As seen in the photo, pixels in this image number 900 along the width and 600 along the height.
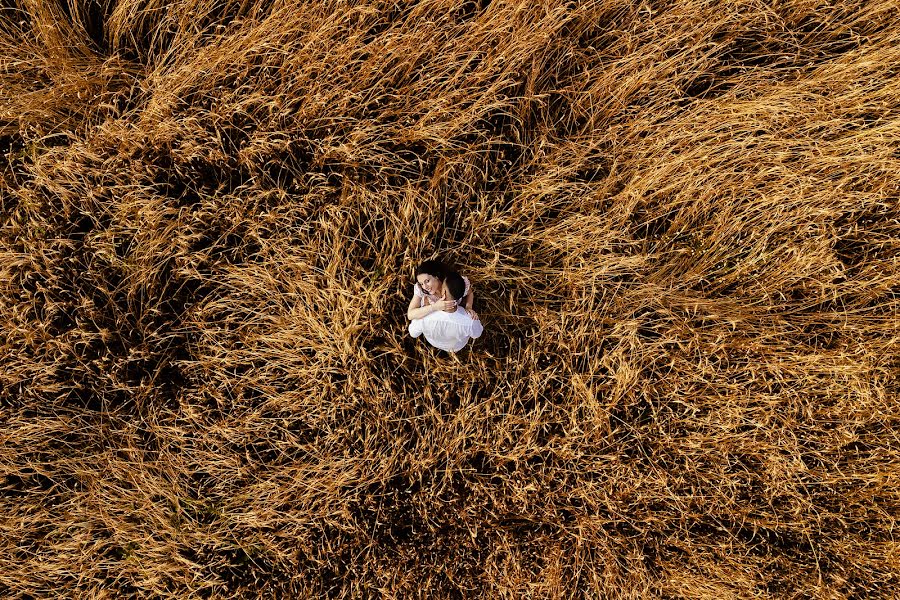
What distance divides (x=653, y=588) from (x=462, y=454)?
1.41 metres

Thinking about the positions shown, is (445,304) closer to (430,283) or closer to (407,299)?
(430,283)

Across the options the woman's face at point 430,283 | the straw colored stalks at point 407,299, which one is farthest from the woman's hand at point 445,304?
the straw colored stalks at point 407,299

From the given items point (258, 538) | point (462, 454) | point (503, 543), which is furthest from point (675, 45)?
point (258, 538)

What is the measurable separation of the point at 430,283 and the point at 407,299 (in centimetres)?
48

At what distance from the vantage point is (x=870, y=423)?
3.00 m

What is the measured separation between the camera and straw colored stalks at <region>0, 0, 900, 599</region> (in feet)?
9.61

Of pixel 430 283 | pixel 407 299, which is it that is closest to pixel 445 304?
pixel 430 283

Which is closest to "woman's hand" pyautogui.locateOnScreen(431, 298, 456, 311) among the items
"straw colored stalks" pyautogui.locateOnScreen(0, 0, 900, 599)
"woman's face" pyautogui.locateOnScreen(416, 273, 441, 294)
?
"woman's face" pyautogui.locateOnScreen(416, 273, 441, 294)

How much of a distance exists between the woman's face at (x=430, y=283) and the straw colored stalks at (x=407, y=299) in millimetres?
401

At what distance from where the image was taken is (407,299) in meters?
3.01

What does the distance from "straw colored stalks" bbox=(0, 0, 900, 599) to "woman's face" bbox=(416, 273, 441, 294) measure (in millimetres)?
401

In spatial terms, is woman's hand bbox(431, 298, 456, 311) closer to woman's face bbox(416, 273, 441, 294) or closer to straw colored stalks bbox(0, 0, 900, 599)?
woman's face bbox(416, 273, 441, 294)

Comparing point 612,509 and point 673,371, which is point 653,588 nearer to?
point 612,509

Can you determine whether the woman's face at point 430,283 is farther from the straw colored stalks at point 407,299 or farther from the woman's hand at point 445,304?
the straw colored stalks at point 407,299
